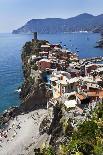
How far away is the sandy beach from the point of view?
53.9 meters

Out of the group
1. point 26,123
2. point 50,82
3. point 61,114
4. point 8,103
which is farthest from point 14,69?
point 61,114

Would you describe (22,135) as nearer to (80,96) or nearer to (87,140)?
(80,96)

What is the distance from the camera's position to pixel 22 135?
58906 millimetres

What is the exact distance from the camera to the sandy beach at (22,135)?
53.9 m

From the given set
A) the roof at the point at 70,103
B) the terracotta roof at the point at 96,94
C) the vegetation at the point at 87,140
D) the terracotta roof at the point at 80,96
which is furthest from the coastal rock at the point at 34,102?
the vegetation at the point at 87,140

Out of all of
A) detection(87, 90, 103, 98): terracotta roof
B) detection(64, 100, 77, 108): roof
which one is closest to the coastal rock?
detection(87, 90, 103, 98): terracotta roof

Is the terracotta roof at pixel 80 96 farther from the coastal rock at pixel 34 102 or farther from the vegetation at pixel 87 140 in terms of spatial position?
the coastal rock at pixel 34 102

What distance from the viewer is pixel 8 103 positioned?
79.5m

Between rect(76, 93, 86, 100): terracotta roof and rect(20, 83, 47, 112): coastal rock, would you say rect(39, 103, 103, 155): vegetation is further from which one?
rect(20, 83, 47, 112): coastal rock

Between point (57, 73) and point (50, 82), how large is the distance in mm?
3115

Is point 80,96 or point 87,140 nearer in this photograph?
point 87,140

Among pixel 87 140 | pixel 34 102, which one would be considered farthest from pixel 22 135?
pixel 87 140

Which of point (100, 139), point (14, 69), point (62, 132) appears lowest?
point (14, 69)

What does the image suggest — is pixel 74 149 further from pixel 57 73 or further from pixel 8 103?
pixel 8 103
